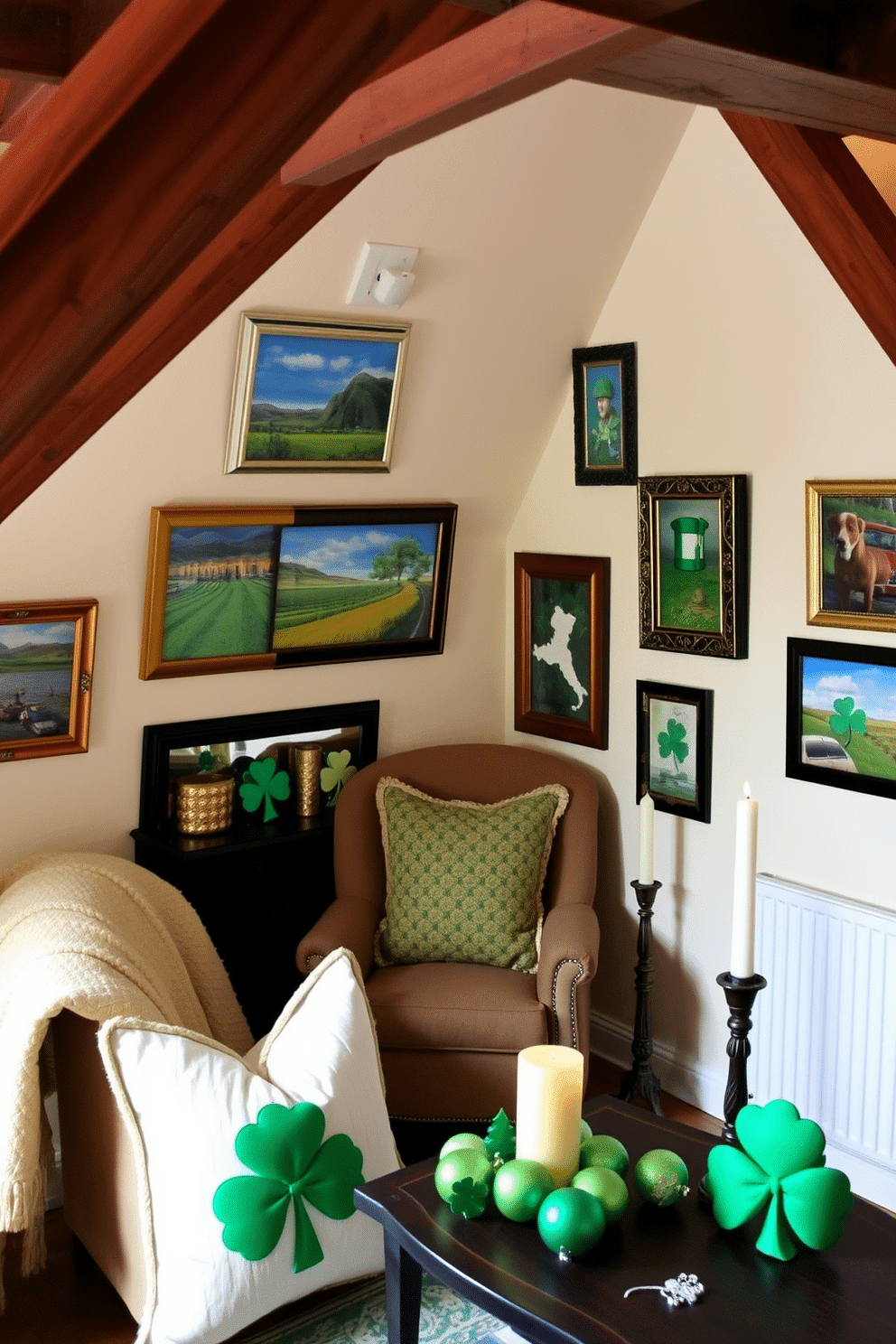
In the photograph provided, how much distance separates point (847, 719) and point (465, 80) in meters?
1.96

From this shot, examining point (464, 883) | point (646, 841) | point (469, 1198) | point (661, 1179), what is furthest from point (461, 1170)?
point (646, 841)

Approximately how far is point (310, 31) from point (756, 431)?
237 cm

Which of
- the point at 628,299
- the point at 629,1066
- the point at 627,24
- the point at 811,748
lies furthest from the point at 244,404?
the point at 629,1066

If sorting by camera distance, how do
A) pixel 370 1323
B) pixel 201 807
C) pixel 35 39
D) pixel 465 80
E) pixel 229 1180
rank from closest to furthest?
pixel 465 80 → pixel 35 39 → pixel 229 1180 → pixel 370 1323 → pixel 201 807

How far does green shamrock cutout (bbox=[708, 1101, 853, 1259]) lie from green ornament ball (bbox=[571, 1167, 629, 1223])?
0.15 m

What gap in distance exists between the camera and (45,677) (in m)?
3.17

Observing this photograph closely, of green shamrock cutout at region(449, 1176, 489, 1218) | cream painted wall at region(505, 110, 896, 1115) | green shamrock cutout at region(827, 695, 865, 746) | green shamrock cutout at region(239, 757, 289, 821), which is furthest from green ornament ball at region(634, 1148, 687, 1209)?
green shamrock cutout at region(239, 757, 289, 821)

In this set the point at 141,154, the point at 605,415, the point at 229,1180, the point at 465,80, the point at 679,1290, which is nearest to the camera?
the point at 141,154

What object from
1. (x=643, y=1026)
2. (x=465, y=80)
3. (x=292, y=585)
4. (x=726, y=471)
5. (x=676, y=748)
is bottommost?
(x=643, y=1026)

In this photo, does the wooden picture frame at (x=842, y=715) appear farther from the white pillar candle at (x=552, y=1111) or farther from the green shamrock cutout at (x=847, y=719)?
the white pillar candle at (x=552, y=1111)

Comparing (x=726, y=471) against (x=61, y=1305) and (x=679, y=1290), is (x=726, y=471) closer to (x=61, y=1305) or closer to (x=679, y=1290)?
(x=679, y=1290)

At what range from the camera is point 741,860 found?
2268 mm

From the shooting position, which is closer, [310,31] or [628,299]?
[310,31]

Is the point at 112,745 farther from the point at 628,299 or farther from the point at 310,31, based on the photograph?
the point at 310,31
